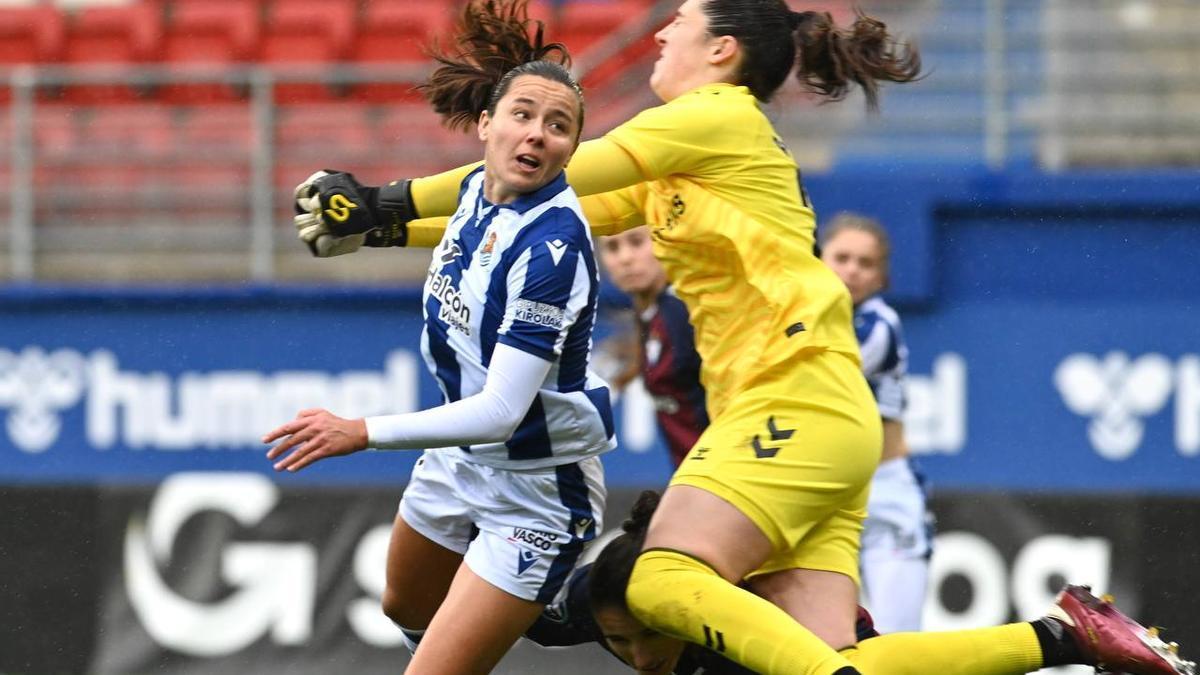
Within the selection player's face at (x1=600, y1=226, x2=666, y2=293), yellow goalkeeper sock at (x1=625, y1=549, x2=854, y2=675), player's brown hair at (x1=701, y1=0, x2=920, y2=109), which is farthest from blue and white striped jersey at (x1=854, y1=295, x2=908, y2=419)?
yellow goalkeeper sock at (x1=625, y1=549, x2=854, y2=675)

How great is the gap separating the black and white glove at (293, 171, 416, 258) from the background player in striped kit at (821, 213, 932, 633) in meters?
2.30

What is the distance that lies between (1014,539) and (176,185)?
17.0 feet

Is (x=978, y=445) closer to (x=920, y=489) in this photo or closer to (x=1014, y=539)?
(x=1014, y=539)

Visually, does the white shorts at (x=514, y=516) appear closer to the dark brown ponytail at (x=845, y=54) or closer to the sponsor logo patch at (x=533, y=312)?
the sponsor logo patch at (x=533, y=312)

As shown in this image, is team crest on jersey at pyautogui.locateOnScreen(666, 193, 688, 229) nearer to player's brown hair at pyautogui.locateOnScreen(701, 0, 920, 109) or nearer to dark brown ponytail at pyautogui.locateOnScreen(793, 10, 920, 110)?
player's brown hair at pyautogui.locateOnScreen(701, 0, 920, 109)

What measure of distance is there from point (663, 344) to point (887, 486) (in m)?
1.11

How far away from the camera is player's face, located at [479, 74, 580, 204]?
12.6ft

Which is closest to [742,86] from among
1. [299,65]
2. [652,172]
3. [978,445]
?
[652,172]

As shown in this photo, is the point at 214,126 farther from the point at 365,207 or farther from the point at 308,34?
the point at 365,207

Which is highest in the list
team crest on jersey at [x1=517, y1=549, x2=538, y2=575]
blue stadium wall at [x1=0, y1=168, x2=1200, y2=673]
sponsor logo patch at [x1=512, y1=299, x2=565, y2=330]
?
sponsor logo patch at [x1=512, y1=299, x2=565, y2=330]

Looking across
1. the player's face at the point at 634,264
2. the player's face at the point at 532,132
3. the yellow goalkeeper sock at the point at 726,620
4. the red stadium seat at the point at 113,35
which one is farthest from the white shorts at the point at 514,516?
the red stadium seat at the point at 113,35

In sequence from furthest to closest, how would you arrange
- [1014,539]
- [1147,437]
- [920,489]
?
1. [1147,437]
2. [1014,539]
3. [920,489]

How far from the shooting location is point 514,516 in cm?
403

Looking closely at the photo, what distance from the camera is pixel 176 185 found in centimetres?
987
